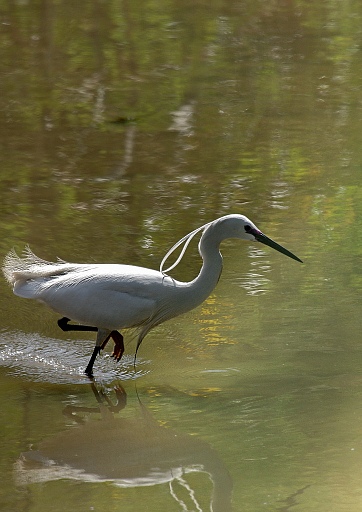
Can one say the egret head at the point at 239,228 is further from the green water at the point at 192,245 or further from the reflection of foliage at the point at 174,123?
the reflection of foliage at the point at 174,123

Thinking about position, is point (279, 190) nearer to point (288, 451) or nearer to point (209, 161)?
point (209, 161)

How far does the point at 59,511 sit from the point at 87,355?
2138mm

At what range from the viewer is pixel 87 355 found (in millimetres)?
6543

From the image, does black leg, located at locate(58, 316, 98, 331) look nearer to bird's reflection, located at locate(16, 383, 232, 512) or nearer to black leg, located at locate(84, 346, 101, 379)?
black leg, located at locate(84, 346, 101, 379)

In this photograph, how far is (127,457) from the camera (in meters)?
5.12

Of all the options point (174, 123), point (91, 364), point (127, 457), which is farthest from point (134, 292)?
point (174, 123)

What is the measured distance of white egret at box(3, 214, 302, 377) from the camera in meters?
6.07

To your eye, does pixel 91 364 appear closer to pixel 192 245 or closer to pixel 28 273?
pixel 28 273

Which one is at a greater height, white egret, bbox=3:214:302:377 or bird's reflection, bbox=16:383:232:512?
white egret, bbox=3:214:302:377

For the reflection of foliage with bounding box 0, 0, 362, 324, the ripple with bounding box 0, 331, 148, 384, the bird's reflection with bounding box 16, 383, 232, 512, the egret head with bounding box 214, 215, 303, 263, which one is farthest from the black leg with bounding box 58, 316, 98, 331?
the reflection of foliage with bounding box 0, 0, 362, 324

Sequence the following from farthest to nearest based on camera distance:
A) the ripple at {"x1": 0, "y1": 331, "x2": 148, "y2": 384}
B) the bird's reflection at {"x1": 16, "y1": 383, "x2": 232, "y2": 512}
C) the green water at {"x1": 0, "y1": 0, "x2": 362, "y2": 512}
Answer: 1. the ripple at {"x1": 0, "y1": 331, "x2": 148, "y2": 384}
2. the green water at {"x1": 0, "y1": 0, "x2": 362, "y2": 512}
3. the bird's reflection at {"x1": 16, "y1": 383, "x2": 232, "y2": 512}

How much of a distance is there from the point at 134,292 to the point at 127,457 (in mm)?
1260

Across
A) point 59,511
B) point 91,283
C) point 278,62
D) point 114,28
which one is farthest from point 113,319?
point 114,28

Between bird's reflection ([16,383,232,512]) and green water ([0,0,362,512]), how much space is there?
14 millimetres
